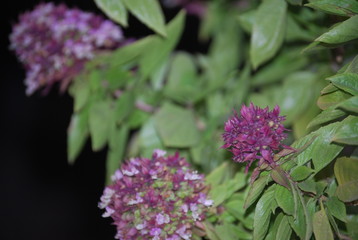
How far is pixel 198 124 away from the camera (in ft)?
2.86

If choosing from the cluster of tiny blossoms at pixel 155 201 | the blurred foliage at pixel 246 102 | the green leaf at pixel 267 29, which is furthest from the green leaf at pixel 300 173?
the green leaf at pixel 267 29

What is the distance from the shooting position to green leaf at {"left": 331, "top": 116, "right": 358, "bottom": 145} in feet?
1.39

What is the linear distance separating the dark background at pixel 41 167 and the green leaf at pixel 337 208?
116 centimetres

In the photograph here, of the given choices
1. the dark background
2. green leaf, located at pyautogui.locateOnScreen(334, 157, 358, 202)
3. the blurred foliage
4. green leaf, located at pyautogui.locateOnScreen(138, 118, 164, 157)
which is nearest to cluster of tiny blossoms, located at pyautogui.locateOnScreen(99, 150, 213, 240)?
the blurred foliage

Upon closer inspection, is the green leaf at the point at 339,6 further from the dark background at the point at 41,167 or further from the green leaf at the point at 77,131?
the dark background at the point at 41,167

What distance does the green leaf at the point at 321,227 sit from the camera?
45 centimetres

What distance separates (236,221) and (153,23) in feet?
1.08

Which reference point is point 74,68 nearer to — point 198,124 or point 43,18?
point 43,18

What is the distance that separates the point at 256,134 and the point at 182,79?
0.48m

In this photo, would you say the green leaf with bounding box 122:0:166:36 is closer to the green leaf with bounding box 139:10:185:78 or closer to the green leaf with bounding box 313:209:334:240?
the green leaf with bounding box 139:10:185:78

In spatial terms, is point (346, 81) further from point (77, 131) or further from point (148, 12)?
point (77, 131)

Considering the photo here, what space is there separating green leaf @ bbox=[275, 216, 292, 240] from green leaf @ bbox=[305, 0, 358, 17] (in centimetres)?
23

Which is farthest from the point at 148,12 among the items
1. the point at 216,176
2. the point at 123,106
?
the point at 216,176

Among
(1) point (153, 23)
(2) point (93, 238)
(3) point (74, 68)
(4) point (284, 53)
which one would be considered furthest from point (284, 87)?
(2) point (93, 238)
